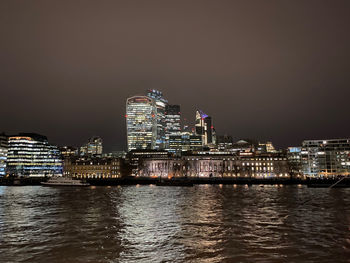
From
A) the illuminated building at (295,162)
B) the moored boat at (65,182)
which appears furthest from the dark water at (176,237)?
the illuminated building at (295,162)

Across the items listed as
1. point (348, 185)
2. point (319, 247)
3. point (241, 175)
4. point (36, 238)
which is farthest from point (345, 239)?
point (241, 175)

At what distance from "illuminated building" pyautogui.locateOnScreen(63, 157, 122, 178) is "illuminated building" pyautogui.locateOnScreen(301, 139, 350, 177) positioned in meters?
113

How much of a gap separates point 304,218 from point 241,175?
150 metres

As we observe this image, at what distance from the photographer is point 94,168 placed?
18162 cm

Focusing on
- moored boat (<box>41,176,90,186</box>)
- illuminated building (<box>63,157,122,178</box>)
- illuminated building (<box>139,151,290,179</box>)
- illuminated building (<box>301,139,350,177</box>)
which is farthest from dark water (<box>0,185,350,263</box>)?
illuminated building (<box>139,151,290,179</box>)

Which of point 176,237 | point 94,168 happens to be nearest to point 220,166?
point 94,168

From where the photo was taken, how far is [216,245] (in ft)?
77.6

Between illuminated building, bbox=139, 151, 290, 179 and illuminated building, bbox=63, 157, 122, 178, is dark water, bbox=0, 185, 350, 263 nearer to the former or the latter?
illuminated building, bbox=63, 157, 122, 178

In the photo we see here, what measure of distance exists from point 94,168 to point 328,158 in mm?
134199

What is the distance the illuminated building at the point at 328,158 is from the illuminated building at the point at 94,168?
372 ft

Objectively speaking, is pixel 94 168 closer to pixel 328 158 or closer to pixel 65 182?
pixel 65 182

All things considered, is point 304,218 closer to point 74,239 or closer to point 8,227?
point 74,239

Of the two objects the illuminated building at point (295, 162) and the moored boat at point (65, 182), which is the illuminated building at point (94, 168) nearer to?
the moored boat at point (65, 182)

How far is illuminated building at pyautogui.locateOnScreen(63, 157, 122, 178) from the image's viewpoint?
593 ft
